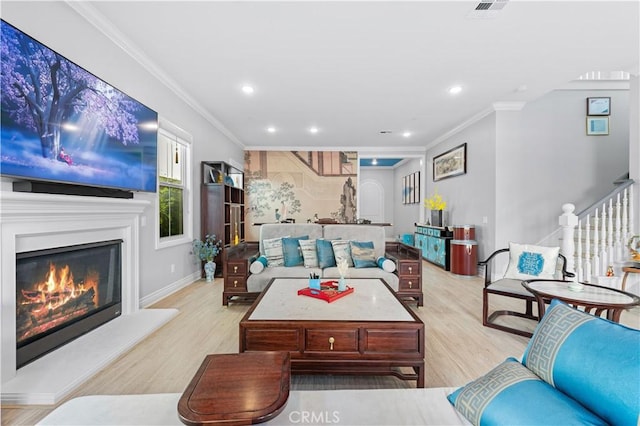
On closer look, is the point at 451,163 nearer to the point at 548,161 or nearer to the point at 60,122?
the point at 548,161

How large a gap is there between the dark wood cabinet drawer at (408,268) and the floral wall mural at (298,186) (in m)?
4.09

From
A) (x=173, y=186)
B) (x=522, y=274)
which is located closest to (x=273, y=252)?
(x=173, y=186)

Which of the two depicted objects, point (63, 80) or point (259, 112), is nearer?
point (63, 80)

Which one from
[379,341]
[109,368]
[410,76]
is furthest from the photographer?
[410,76]

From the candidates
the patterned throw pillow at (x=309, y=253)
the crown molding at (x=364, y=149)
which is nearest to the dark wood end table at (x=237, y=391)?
the patterned throw pillow at (x=309, y=253)

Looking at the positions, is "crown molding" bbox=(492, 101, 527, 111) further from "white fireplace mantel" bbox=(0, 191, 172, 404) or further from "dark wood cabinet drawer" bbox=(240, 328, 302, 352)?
"white fireplace mantel" bbox=(0, 191, 172, 404)

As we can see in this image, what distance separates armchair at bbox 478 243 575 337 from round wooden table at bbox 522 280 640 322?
0.79 ft

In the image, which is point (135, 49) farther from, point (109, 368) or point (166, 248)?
point (109, 368)

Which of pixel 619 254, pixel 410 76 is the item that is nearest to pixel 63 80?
pixel 410 76

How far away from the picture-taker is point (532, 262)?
3094 millimetres

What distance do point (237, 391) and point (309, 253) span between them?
2.56m

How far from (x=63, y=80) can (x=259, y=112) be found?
3.02 metres

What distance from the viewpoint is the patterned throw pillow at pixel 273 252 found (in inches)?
143

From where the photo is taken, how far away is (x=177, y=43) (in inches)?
113
